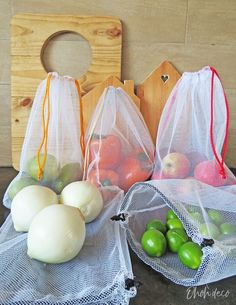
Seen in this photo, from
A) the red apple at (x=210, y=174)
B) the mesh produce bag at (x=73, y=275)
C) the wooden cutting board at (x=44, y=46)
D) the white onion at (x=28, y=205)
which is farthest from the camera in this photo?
the wooden cutting board at (x=44, y=46)

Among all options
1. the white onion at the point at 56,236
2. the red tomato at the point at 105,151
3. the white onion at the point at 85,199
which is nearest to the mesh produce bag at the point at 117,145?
the red tomato at the point at 105,151

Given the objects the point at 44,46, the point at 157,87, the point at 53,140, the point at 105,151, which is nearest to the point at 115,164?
the point at 105,151

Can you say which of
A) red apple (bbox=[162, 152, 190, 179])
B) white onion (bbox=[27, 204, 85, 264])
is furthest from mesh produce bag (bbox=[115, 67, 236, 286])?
white onion (bbox=[27, 204, 85, 264])

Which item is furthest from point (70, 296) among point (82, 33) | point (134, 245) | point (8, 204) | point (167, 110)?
point (82, 33)

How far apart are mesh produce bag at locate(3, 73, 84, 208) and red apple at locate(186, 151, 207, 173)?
23 cm

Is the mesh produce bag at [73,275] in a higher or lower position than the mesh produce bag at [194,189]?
lower

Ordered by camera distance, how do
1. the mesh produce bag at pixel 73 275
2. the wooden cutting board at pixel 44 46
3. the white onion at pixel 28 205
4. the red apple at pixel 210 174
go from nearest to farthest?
the mesh produce bag at pixel 73 275 → the white onion at pixel 28 205 → the red apple at pixel 210 174 → the wooden cutting board at pixel 44 46

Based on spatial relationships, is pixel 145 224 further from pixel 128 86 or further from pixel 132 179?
pixel 128 86

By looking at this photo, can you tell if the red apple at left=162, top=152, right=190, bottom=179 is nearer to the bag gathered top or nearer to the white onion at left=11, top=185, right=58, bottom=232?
the bag gathered top

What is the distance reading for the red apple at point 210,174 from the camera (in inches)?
26.8

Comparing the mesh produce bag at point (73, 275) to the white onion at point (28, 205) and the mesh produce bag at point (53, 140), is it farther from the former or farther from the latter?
the mesh produce bag at point (53, 140)

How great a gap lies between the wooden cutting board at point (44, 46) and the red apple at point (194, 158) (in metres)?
0.28

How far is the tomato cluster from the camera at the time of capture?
2.37 feet

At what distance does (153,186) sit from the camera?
56 cm
